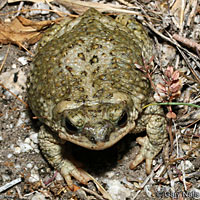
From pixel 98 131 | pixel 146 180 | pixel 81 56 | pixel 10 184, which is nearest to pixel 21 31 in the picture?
pixel 81 56

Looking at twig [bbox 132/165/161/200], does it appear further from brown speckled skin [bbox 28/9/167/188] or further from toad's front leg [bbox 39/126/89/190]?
toad's front leg [bbox 39/126/89/190]

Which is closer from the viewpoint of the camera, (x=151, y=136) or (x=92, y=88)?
(x=92, y=88)

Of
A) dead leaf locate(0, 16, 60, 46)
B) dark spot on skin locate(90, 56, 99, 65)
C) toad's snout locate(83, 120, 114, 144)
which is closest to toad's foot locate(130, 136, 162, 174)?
toad's snout locate(83, 120, 114, 144)

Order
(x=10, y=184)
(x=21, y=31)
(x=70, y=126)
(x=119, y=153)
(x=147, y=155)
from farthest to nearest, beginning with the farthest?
(x=21, y=31), (x=119, y=153), (x=147, y=155), (x=10, y=184), (x=70, y=126)

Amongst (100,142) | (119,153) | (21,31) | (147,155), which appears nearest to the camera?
(100,142)

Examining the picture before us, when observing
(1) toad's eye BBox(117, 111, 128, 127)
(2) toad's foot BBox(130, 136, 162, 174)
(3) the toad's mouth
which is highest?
(1) toad's eye BBox(117, 111, 128, 127)

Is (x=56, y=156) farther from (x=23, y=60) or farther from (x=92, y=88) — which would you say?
(x=23, y=60)

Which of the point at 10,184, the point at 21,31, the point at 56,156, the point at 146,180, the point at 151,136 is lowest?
the point at 10,184

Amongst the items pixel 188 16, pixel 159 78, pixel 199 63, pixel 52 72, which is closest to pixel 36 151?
pixel 52 72
